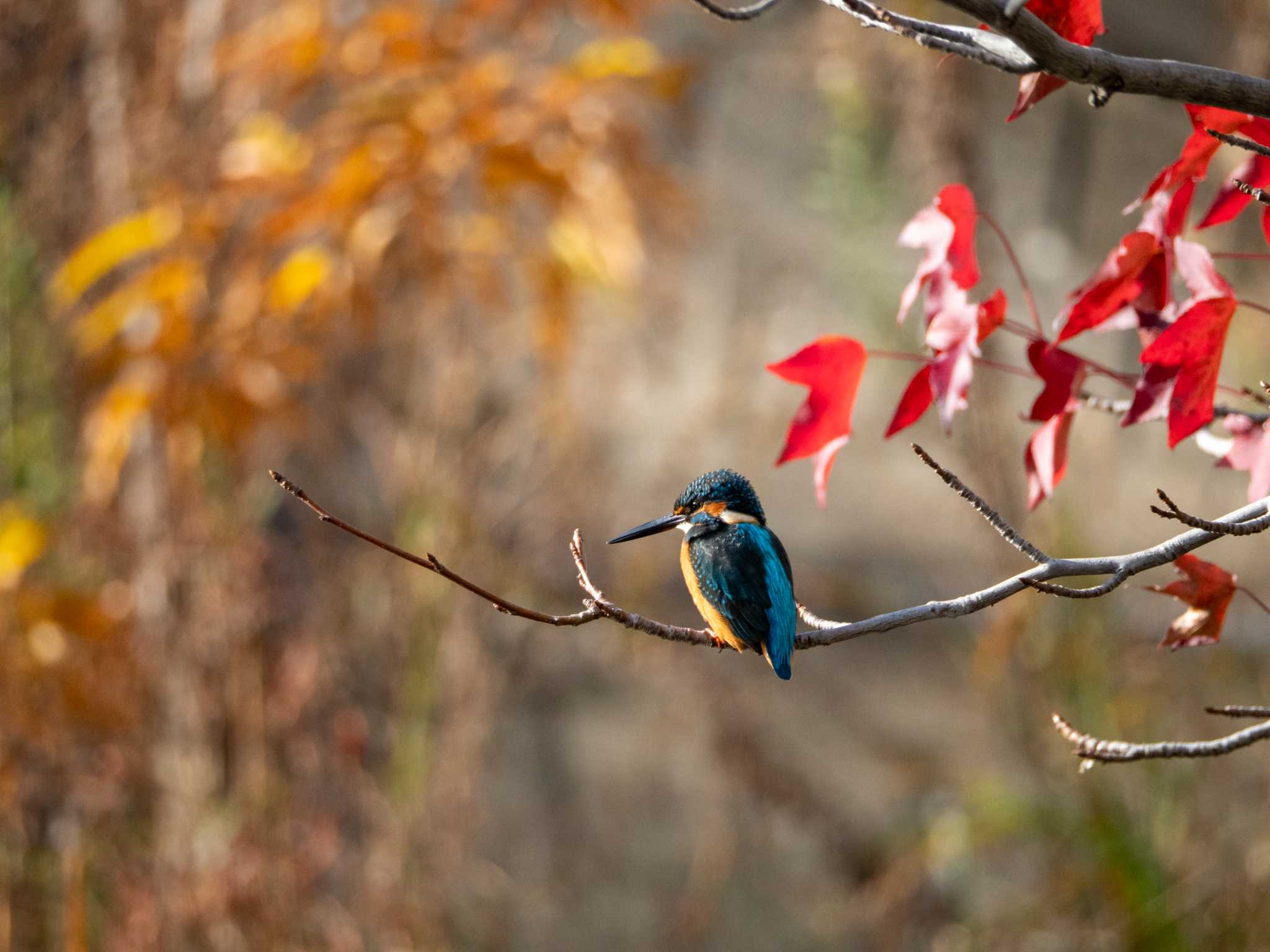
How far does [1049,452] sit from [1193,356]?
138mm

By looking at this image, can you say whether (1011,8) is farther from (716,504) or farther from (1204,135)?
(716,504)

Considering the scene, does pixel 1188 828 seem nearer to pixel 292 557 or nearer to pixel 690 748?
pixel 690 748

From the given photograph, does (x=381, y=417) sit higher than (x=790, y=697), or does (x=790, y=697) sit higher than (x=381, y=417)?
(x=381, y=417)

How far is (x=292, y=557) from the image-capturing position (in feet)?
9.14

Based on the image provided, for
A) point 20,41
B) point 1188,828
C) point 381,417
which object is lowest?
point 1188,828

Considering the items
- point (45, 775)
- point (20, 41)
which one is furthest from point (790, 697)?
point (20, 41)

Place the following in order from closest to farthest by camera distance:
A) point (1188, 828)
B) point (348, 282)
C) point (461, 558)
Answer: point (348, 282)
point (461, 558)
point (1188, 828)

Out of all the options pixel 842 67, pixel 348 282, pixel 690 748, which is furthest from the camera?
pixel 690 748

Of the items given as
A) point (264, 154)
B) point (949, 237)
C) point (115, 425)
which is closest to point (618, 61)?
point (264, 154)

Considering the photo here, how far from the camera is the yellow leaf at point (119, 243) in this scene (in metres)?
1.76

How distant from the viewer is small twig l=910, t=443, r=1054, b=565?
2.08ft

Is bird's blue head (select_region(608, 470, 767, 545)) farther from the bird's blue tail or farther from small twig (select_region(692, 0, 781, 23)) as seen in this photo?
small twig (select_region(692, 0, 781, 23))

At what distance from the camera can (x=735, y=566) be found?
854 mm

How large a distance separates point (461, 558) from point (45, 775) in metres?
0.85
